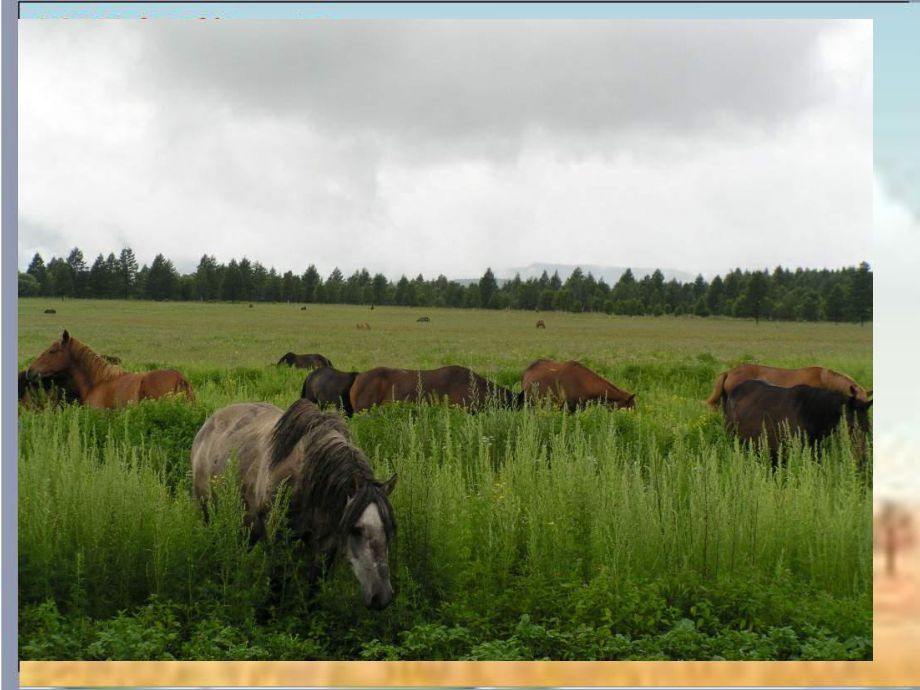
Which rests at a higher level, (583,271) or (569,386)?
(583,271)

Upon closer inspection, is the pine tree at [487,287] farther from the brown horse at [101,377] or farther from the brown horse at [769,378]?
the brown horse at [101,377]

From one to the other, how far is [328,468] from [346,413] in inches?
118

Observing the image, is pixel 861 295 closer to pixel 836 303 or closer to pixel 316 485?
pixel 836 303

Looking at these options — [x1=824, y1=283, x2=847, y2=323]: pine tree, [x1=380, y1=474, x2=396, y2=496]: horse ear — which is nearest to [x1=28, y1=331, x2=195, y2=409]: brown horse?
[x1=380, y1=474, x2=396, y2=496]: horse ear

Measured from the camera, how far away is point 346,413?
25.5ft

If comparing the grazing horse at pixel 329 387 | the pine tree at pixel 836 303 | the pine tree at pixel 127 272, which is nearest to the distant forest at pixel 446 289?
the pine tree at pixel 127 272

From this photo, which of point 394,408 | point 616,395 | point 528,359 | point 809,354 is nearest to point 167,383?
point 394,408

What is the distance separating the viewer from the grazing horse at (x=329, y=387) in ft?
23.6

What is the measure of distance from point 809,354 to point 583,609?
3663 millimetres

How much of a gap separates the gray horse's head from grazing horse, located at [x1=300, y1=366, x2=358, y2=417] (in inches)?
110

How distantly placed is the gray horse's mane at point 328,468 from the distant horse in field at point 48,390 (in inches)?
113

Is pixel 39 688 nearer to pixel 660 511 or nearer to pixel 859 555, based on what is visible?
pixel 660 511

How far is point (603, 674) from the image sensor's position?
179 inches

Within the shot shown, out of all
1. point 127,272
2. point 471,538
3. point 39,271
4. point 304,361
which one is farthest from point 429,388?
point 39,271
